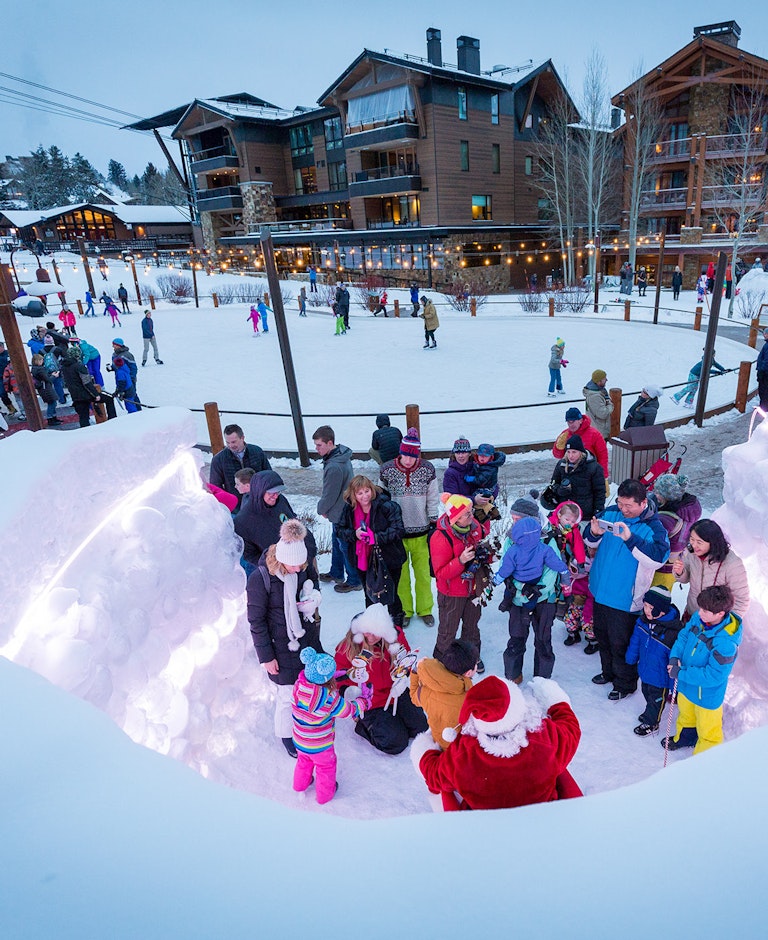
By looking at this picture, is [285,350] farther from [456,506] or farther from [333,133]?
[333,133]

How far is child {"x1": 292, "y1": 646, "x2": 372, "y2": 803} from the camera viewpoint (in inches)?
Result: 127

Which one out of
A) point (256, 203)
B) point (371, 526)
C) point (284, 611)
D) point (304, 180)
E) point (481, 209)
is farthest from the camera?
point (304, 180)

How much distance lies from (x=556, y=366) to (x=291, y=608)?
9608mm

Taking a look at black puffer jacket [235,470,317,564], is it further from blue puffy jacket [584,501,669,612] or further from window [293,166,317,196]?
window [293,166,317,196]

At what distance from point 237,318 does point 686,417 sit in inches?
821

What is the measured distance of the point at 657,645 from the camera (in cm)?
364

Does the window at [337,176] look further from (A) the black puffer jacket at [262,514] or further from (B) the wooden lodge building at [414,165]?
(A) the black puffer jacket at [262,514]

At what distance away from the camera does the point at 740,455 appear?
430 cm

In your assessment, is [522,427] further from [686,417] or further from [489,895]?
[489,895]

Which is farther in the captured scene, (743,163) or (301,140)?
(301,140)

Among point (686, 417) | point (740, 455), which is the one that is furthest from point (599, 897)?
point (686, 417)

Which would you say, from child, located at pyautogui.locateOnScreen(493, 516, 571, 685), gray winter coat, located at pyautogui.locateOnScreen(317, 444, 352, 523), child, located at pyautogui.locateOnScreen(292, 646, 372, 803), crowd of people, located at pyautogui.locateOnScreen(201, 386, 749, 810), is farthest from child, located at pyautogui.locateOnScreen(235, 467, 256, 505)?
child, located at pyautogui.locateOnScreen(493, 516, 571, 685)

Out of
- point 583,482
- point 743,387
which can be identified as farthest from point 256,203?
point 583,482

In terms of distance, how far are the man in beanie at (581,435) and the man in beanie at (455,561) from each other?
69.0 inches
